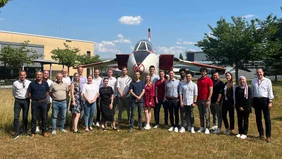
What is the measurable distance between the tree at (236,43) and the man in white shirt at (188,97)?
18.3 m

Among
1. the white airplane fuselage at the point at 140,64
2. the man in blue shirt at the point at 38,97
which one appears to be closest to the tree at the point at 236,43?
the white airplane fuselage at the point at 140,64

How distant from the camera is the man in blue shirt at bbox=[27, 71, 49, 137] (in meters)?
6.50

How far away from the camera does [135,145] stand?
588cm

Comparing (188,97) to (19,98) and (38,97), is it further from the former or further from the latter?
(19,98)

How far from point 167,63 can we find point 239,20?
18.0 metres

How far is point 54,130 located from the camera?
22.6 feet

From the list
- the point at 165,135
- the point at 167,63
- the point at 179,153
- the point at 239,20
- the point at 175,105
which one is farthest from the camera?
the point at 239,20

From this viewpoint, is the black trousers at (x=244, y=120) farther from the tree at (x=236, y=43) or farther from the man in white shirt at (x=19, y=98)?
the tree at (x=236, y=43)

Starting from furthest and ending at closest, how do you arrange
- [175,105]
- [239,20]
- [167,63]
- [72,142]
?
[239,20]
[167,63]
[175,105]
[72,142]

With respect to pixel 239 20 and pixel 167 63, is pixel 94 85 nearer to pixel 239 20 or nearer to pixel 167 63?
pixel 167 63

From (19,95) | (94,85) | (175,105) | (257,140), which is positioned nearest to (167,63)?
(175,105)

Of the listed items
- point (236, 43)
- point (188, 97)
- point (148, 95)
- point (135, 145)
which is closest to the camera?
point (135, 145)

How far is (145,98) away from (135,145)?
1.96 m

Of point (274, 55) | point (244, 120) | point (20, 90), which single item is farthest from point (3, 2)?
point (274, 55)
